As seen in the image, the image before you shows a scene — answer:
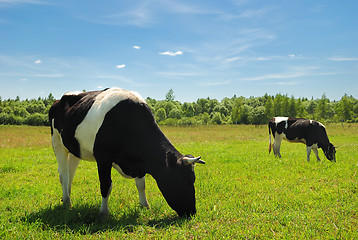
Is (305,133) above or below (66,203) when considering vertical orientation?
above

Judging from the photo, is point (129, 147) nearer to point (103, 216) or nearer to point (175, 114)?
point (103, 216)

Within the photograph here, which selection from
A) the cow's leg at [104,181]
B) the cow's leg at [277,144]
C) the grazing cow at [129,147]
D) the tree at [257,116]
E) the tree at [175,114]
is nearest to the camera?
the grazing cow at [129,147]

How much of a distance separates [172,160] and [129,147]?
0.95 m

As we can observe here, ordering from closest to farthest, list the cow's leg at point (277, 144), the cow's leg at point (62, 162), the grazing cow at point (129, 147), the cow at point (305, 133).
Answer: the grazing cow at point (129, 147) → the cow's leg at point (62, 162) → the cow at point (305, 133) → the cow's leg at point (277, 144)

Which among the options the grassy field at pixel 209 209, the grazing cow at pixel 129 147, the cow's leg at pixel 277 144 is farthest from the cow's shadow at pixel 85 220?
the cow's leg at pixel 277 144

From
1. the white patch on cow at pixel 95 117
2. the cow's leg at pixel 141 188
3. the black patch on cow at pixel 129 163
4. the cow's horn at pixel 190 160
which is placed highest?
the white patch on cow at pixel 95 117

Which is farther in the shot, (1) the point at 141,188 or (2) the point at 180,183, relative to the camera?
(1) the point at 141,188

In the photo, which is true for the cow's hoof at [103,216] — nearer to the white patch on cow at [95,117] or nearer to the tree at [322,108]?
the white patch on cow at [95,117]

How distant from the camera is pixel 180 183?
4.54m

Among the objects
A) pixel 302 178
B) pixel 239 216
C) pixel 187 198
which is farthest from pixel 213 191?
pixel 302 178

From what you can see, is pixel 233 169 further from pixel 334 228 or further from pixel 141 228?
pixel 141 228

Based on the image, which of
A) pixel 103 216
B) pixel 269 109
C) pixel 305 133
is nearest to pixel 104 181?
pixel 103 216

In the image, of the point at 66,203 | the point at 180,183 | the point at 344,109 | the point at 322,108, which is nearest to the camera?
the point at 180,183

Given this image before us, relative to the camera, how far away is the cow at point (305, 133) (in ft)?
41.9
